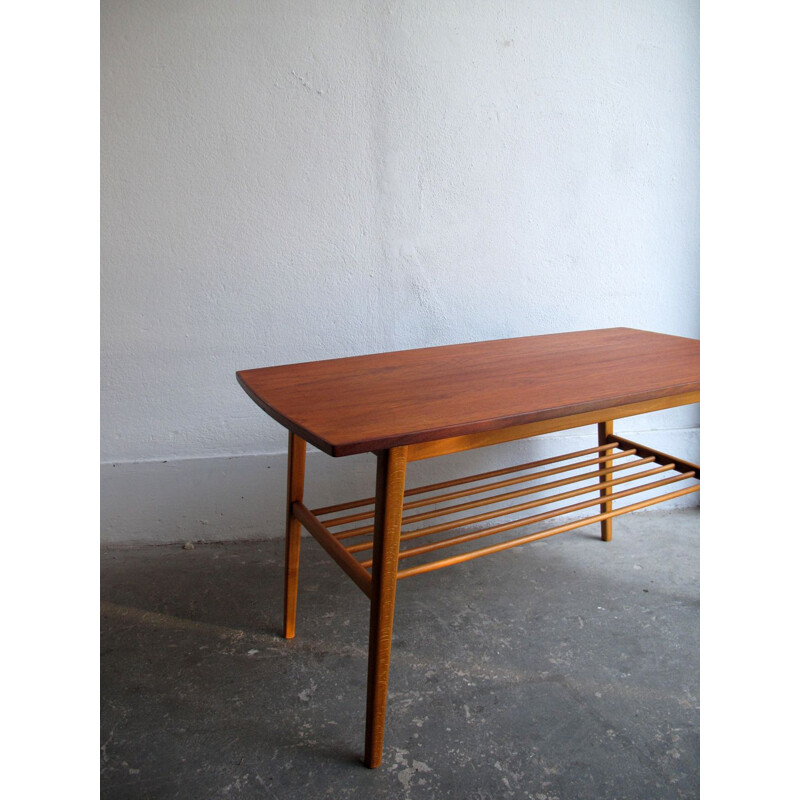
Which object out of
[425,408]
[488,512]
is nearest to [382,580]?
[425,408]

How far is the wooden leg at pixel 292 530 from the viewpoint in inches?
86.6

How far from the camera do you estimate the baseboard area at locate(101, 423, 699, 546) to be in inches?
117

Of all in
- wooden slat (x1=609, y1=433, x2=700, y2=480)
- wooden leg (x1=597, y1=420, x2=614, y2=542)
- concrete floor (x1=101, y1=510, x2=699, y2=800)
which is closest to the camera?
concrete floor (x1=101, y1=510, x2=699, y2=800)

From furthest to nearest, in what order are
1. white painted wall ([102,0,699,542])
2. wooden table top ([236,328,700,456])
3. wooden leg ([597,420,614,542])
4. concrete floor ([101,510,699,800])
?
wooden leg ([597,420,614,542]) < white painted wall ([102,0,699,542]) < concrete floor ([101,510,699,800]) < wooden table top ([236,328,700,456])

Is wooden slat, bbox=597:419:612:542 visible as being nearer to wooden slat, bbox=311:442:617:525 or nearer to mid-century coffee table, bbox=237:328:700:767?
wooden slat, bbox=311:442:617:525

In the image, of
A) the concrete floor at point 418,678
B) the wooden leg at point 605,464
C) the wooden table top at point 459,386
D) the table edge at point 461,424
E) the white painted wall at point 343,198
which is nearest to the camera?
the table edge at point 461,424

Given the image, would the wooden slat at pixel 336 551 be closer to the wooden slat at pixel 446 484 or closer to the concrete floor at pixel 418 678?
the wooden slat at pixel 446 484

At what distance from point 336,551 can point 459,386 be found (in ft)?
1.85

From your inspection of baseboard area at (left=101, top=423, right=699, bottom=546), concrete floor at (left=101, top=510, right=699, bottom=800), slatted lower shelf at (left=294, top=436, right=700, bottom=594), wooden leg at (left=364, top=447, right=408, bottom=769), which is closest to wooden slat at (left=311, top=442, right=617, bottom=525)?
slatted lower shelf at (left=294, top=436, right=700, bottom=594)

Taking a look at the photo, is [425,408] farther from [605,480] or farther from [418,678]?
[605,480]

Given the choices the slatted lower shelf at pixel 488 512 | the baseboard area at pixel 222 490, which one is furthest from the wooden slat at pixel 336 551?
the baseboard area at pixel 222 490

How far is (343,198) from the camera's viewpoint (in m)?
2.85

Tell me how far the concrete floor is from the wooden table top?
2.90ft

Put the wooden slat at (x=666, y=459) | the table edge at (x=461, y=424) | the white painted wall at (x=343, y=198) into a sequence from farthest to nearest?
the white painted wall at (x=343, y=198), the wooden slat at (x=666, y=459), the table edge at (x=461, y=424)
